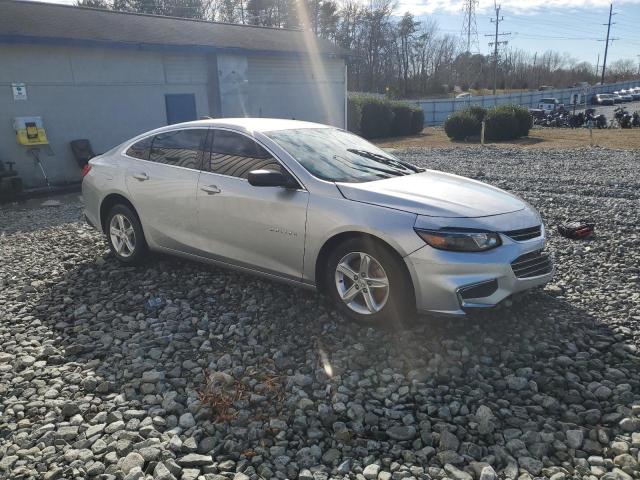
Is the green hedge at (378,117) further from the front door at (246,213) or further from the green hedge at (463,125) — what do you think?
the front door at (246,213)

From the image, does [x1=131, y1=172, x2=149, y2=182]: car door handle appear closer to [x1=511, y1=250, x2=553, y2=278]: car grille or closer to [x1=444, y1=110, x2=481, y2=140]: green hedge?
[x1=511, y1=250, x2=553, y2=278]: car grille

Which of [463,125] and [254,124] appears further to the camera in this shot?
[463,125]

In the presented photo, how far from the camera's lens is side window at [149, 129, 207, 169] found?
5.18 meters

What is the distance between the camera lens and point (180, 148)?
210 inches

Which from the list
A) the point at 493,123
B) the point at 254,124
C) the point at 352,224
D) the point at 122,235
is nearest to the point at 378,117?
the point at 493,123

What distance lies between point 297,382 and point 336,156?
7.20 feet

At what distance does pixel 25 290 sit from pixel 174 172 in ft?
6.40

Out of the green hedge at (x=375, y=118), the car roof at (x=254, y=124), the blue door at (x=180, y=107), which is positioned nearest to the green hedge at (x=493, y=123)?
the green hedge at (x=375, y=118)

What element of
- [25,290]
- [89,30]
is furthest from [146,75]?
[25,290]

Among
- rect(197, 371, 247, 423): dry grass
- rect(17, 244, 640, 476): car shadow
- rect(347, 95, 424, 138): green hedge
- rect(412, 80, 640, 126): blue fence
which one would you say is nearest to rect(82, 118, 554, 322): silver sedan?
rect(17, 244, 640, 476): car shadow

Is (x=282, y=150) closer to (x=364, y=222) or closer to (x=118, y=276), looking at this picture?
Result: (x=364, y=222)

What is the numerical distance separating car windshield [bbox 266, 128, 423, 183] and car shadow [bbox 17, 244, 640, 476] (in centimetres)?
117

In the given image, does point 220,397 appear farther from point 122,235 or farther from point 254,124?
point 122,235

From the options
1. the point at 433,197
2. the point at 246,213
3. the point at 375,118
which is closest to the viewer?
the point at 433,197
